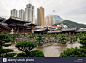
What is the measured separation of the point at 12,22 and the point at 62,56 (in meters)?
25.0

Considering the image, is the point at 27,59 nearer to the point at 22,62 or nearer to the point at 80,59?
the point at 22,62

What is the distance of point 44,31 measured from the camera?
3378 cm

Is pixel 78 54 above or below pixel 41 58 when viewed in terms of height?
above

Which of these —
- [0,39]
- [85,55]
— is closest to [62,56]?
[85,55]

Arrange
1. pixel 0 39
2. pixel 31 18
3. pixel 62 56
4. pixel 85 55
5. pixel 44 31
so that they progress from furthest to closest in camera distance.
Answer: pixel 31 18 < pixel 44 31 < pixel 0 39 < pixel 62 56 < pixel 85 55

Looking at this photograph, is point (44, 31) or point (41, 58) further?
point (44, 31)

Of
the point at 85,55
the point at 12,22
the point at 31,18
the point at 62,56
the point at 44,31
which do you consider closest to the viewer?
the point at 85,55

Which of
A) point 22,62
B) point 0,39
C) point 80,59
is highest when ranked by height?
point 0,39

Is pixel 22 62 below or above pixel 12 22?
below

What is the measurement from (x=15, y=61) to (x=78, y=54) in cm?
356

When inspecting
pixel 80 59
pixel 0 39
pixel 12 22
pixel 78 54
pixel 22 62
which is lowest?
pixel 22 62

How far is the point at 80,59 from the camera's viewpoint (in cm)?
391

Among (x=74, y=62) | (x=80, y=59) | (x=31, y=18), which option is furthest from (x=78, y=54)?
(x=31, y=18)

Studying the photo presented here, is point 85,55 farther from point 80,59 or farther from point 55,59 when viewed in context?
point 55,59
